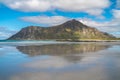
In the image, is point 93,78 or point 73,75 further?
point 73,75

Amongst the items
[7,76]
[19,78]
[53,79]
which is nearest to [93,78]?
[53,79]

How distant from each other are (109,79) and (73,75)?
2.85 m

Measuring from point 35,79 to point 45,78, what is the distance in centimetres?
77

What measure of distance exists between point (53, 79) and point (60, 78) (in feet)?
1.83

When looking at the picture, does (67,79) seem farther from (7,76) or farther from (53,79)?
(7,76)

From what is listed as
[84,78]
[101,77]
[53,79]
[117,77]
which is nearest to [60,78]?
[53,79]

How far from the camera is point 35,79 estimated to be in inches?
550

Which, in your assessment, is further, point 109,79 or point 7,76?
point 7,76

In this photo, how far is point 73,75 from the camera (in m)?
15.3

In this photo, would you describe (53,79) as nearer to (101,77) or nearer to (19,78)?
(19,78)

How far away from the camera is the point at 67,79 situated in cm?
1398

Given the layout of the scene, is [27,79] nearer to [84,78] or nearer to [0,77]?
[0,77]

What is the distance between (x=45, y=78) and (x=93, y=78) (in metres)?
3.40

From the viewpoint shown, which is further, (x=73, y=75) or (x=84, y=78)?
(x=73, y=75)
